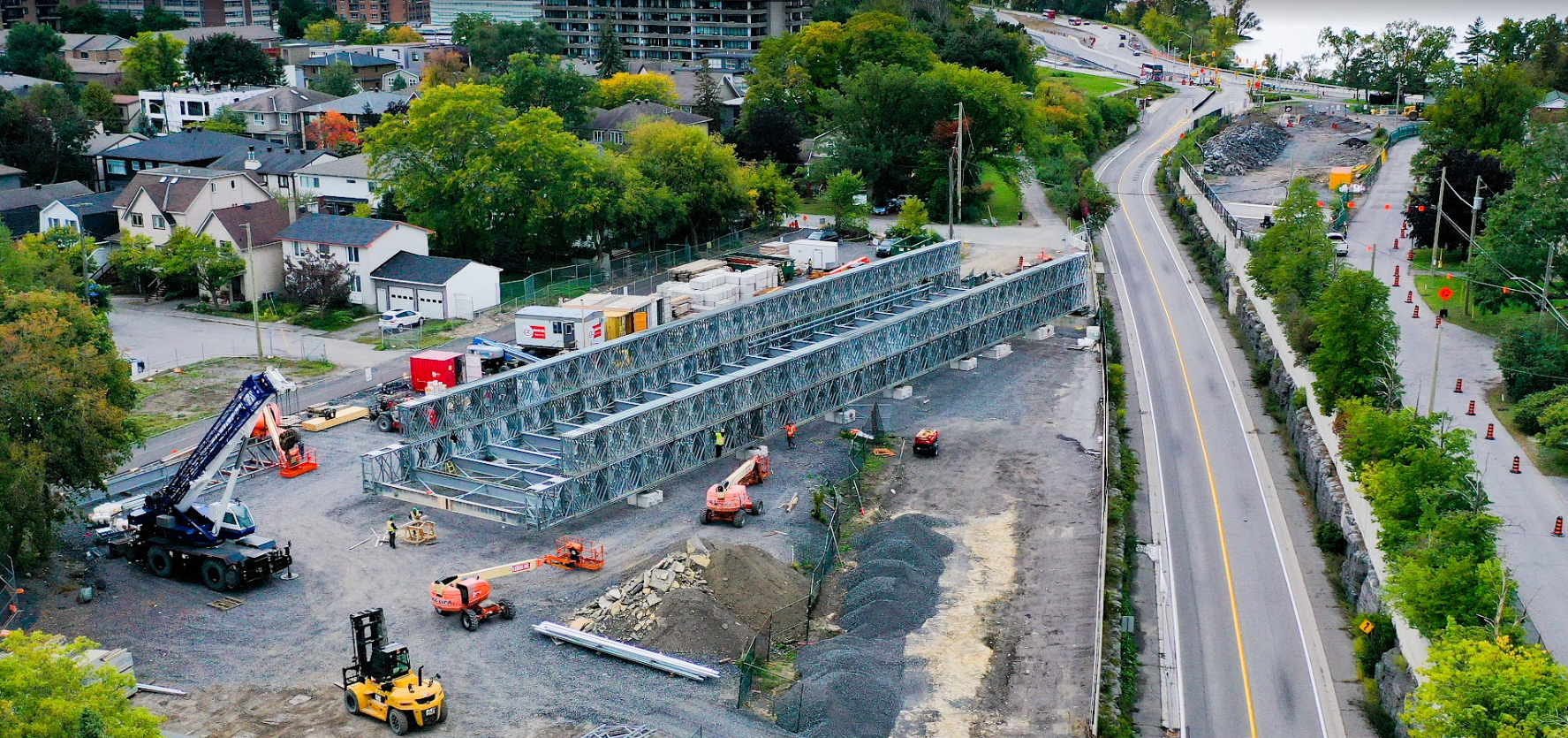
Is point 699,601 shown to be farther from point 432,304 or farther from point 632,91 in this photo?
point 632,91

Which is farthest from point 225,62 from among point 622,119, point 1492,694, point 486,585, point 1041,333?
point 1492,694

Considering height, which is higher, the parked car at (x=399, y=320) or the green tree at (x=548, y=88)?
the green tree at (x=548, y=88)

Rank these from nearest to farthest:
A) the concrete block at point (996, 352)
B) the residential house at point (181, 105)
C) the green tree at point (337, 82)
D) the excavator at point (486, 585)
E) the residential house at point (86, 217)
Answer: the excavator at point (486, 585), the concrete block at point (996, 352), the residential house at point (86, 217), the residential house at point (181, 105), the green tree at point (337, 82)

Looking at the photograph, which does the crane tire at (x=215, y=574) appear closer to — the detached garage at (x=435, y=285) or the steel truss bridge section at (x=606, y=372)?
the steel truss bridge section at (x=606, y=372)

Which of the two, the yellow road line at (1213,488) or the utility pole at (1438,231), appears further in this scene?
the utility pole at (1438,231)

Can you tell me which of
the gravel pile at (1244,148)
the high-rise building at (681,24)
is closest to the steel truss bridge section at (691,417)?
the gravel pile at (1244,148)

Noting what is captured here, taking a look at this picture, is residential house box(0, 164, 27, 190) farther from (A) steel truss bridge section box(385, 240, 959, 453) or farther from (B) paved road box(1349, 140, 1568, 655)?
(B) paved road box(1349, 140, 1568, 655)

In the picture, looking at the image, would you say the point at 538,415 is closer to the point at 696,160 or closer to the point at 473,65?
the point at 696,160
